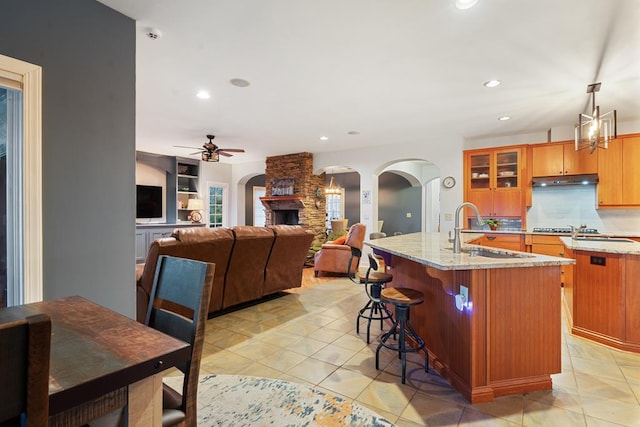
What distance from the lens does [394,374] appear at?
234cm

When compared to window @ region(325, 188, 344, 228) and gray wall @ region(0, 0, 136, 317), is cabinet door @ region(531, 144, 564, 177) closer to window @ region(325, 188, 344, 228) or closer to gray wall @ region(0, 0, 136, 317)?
gray wall @ region(0, 0, 136, 317)

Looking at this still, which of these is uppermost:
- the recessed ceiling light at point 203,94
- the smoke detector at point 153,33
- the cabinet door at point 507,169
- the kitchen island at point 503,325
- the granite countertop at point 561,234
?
the recessed ceiling light at point 203,94

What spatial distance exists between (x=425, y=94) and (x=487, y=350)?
2.82m

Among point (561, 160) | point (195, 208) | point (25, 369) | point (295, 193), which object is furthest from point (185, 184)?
point (25, 369)

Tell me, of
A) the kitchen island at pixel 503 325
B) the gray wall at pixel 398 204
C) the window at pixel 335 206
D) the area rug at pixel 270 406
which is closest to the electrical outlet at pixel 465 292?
the kitchen island at pixel 503 325

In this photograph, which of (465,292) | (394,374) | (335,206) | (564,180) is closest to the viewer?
(465,292)

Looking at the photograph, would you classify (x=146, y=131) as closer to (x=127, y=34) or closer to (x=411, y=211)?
(x=127, y=34)

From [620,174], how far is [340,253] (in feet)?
14.4

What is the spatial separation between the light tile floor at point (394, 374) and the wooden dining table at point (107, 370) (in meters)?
1.51

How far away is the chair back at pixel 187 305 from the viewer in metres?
1.14

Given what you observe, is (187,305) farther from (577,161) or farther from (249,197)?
(249,197)

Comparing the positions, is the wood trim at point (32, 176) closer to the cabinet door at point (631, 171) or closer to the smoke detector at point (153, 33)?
the smoke detector at point (153, 33)

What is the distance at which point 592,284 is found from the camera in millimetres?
2859

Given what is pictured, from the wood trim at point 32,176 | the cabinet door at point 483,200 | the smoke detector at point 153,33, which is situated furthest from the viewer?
the cabinet door at point 483,200
